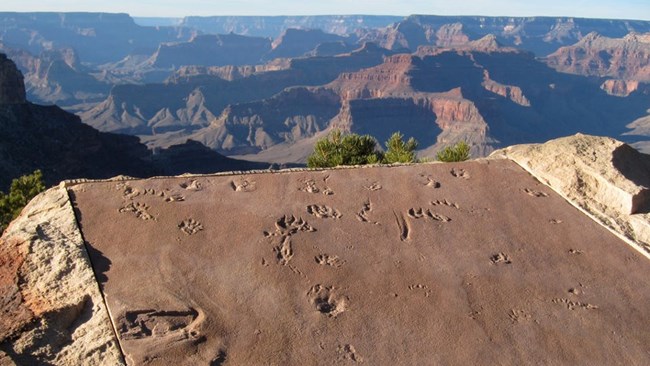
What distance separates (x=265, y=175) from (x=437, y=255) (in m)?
4.21

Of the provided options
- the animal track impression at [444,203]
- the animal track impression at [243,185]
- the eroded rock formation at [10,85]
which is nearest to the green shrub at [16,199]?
the animal track impression at [243,185]

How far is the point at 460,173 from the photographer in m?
12.9

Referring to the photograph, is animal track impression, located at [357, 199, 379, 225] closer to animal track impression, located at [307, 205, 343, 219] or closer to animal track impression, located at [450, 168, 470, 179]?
animal track impression, located at [307, 205, 343, 219]

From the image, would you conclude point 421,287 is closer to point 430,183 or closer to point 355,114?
point 430,183

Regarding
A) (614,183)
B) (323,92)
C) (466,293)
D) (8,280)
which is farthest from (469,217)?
(323,92)

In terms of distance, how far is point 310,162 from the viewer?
18.7 meters

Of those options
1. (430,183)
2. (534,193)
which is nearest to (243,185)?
(430,183)

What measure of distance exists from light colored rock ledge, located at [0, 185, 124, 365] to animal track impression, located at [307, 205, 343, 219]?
4.18 meters

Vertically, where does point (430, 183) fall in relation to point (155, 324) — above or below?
below

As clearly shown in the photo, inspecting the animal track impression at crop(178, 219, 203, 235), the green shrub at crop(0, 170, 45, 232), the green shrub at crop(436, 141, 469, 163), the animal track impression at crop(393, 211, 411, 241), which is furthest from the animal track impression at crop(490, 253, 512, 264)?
the green shrub at crop(0, 170, 45, 232)

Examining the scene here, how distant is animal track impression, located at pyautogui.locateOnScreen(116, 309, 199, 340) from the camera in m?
7.55

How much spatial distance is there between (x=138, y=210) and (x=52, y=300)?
2445mm

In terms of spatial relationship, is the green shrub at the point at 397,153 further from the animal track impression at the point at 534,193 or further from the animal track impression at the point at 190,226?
the animal track impression at the point at 190,226

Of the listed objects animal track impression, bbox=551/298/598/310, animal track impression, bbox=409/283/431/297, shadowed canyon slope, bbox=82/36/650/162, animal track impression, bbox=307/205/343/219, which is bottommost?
shadowed canyon slope, bbox=82/36/650/162
